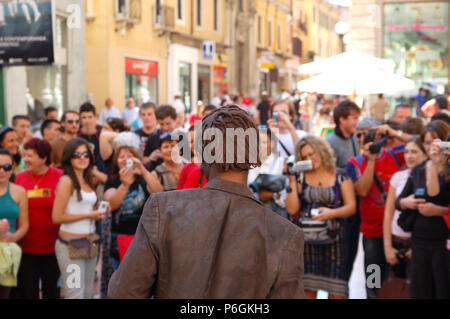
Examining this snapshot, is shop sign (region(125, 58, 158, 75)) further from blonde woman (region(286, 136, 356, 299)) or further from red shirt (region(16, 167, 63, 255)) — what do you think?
blonde woman (region(286, 136, 356, 299))

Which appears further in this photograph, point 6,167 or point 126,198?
point 126,198

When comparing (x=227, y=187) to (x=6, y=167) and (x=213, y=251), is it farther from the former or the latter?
(x=6, y=167)

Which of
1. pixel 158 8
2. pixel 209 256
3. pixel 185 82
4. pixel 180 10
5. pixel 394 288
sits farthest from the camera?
pixel 185 82

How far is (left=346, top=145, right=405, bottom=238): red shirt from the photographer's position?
5.52 metres

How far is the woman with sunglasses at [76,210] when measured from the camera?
518 centimetres

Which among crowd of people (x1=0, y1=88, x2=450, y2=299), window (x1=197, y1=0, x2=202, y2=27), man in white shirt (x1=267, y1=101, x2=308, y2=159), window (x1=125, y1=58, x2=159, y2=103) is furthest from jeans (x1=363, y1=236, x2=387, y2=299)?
window (x1=197, y1=0, x2=202, y2=27)

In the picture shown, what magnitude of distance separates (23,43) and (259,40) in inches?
1299

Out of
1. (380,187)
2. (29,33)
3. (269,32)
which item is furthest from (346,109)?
(269,32)

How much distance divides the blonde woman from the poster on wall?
13.3 feet

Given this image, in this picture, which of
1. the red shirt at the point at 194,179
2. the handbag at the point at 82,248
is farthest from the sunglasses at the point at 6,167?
the red shirt at the point at 194,179

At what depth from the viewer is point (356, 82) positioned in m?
6.52

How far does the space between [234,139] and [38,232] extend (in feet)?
12.1

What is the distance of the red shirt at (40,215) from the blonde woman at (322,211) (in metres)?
2.02
